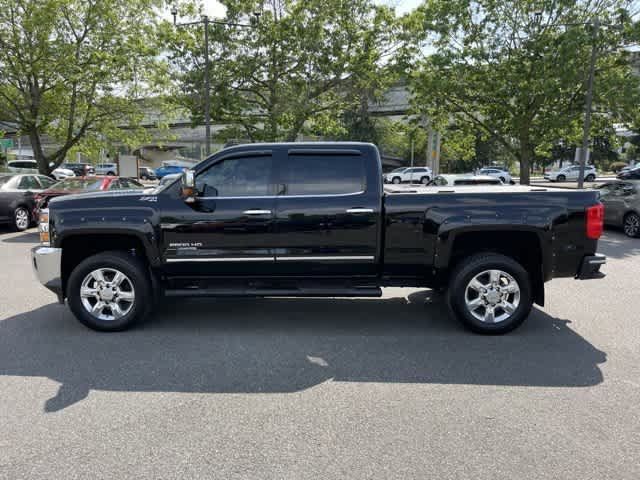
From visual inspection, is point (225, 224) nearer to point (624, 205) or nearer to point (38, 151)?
point (624, 205)

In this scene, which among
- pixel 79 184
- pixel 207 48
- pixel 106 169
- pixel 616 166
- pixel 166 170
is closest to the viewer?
pixel 79 184

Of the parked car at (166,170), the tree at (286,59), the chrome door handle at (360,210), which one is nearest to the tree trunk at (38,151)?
the tree at (286,59)

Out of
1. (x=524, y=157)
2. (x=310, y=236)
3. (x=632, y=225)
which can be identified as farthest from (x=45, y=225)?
(x=524, y=157)

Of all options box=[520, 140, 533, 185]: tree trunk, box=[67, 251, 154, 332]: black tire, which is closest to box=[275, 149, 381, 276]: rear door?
box=[67, 251, 154, 332]: black tire

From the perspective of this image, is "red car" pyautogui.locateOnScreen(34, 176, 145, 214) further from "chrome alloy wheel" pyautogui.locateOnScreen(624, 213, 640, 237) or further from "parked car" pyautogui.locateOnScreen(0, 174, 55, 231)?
"chrome alloy wheel" pyautogui.locateOnScreen(624, 213, 640, 237)

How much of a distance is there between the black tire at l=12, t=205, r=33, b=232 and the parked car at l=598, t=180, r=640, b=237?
15.6 m

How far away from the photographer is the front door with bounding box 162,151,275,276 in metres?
5.02

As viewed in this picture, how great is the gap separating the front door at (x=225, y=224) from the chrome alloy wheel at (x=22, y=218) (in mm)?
10108

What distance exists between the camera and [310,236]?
5031 mm

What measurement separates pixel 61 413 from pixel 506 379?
3.37 meters

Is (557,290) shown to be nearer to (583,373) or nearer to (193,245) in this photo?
(583,373)

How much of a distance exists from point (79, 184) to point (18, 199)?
166 cm

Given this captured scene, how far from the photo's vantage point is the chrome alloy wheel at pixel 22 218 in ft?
42.5

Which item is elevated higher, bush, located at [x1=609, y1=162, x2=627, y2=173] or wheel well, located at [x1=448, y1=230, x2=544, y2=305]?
bush, located at [x1=609, y1=162, x2=627, y2=173]
